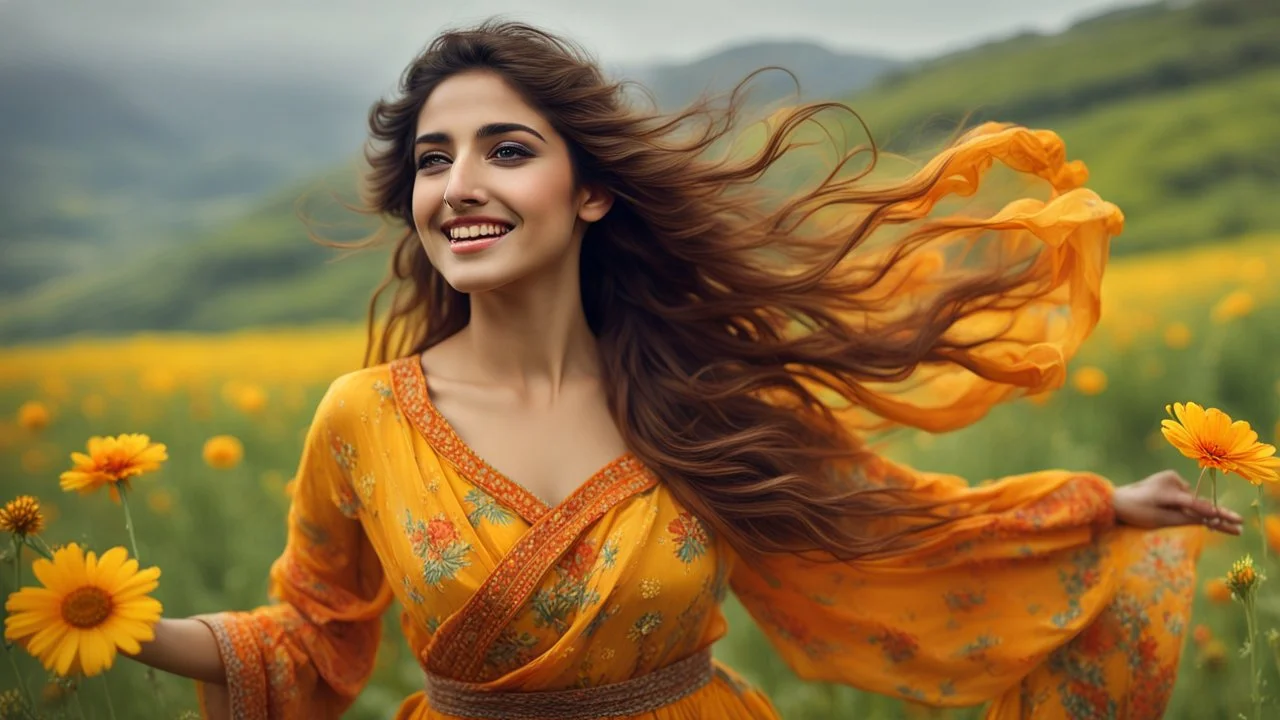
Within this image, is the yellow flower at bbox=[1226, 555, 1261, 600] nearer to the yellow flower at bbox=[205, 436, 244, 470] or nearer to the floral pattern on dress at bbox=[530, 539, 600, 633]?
the floral pattern on dress at bbox=[530, 539, 600, 633]

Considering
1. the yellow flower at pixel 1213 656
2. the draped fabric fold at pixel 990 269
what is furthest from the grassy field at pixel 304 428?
the draped fabric fold at pixel 990 269

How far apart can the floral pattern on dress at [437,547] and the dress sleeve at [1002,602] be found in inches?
24.2

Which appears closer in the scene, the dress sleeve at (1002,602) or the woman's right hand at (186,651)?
the woman's right hand at (186,651)

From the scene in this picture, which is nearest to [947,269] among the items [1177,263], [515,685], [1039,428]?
[515,685]

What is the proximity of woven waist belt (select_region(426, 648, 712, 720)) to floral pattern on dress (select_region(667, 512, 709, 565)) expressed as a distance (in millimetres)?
223

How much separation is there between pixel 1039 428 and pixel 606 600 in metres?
3.20

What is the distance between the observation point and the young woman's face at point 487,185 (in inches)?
67.2

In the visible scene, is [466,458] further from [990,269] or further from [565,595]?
[990,269]

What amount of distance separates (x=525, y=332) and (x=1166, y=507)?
1.16 m

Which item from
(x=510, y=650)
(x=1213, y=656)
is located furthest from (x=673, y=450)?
(x=1213, y=656)

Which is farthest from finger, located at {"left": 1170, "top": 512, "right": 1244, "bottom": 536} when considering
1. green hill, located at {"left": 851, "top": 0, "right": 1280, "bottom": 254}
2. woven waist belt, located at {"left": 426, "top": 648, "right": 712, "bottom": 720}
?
green hill, located at {"left": 851, "top": 0, "right": 1280, "bottom": 254}

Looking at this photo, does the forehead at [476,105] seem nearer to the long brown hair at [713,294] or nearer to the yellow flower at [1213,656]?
the long brown hair at [713,294]

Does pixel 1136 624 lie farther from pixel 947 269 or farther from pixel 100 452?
pixel 100 452

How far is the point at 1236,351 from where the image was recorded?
471 centimetres
